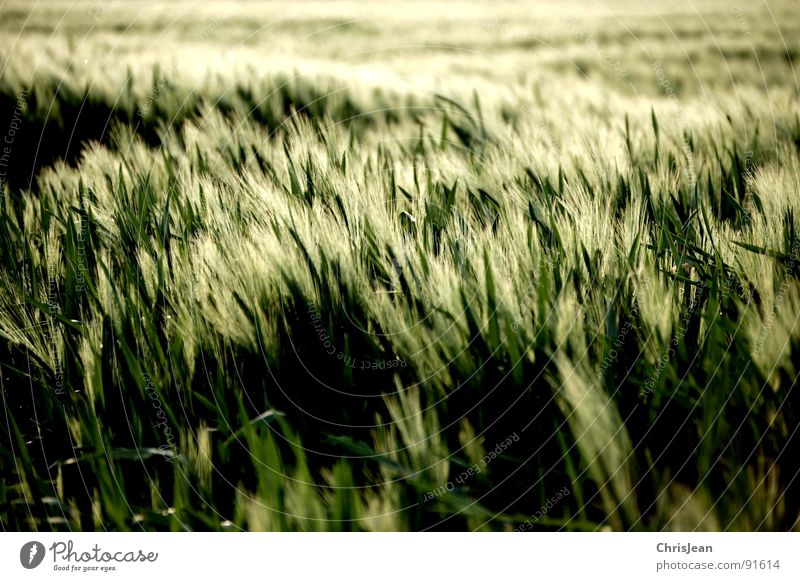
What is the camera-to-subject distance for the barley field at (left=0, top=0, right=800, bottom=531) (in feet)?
1.78

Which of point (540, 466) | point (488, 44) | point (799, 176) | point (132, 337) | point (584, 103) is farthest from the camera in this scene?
point (488, 44)

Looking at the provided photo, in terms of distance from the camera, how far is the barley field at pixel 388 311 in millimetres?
543

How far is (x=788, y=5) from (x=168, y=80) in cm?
109

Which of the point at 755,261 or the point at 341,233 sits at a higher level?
the point at 341,233

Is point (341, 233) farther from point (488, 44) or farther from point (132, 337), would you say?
point (488, 44)

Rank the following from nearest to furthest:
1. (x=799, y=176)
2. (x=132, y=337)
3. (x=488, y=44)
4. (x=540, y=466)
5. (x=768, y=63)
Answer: (x=540, y=466)
(x=132, y=337)
(x=799, y=176)
(x=768, y=63)
(x=488, y=44)

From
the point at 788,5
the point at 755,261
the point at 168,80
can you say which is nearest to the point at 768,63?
the point at 788,5

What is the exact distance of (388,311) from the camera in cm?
63
